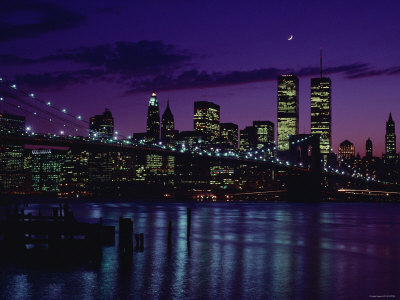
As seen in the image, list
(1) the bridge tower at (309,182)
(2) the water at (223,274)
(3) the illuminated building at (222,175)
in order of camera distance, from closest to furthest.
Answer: (2) the water at (223,274) → (1) the bridge tower at (309,182) → (3) the illuminated building at (222,175)

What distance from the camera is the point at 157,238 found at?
3175 centimetres

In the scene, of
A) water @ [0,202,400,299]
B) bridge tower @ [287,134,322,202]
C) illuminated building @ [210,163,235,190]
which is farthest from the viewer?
illuminated building @ [210,163,235,190]

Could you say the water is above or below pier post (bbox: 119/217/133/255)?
below

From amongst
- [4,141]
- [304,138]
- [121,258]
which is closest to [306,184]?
[304,138]

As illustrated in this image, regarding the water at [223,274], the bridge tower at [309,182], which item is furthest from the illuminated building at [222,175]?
the water at [223,274]

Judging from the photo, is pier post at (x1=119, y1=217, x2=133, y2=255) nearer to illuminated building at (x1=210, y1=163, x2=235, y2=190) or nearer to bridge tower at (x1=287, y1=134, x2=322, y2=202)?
bridge tower at (x1=287, y1=134, x2=322, y2=202)

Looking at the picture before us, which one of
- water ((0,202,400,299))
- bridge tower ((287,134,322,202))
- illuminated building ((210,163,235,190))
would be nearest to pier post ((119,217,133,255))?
water ((0,202,400,299))

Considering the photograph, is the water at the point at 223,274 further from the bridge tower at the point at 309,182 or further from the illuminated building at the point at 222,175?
the illuminated building at the point at 222,175

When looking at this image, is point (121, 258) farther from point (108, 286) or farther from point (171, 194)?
point (171, 194)

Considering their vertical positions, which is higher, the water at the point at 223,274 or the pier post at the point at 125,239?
the pier post at the point at 125,239

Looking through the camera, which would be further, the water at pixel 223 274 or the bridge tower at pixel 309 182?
the bridge tower at pixel 309 182

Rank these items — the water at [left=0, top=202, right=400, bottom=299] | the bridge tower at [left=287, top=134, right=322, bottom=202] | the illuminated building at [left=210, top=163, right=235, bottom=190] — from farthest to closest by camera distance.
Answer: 1. the illuminated building at [left=210, top=163, right=235, bottom=190]
2. the bridge tower at [left=287, top=134, right=322, bottom=202]
3. the water at [left=0, top=202, right=400, bottom=299]

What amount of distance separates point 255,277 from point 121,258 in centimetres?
563

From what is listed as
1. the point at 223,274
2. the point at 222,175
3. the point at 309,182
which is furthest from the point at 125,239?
the point at 222,175
